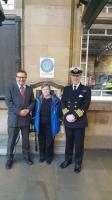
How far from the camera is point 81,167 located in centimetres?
460

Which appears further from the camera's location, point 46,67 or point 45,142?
point 46,67

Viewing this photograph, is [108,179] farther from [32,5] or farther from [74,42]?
[32,5]

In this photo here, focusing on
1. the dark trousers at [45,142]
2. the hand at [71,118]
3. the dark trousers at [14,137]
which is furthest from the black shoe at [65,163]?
the hand at [71,118]

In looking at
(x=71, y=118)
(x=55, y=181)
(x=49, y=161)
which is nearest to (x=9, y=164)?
(x=49, y=161)

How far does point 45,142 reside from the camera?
4758mm

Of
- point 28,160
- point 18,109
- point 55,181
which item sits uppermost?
point 18,109

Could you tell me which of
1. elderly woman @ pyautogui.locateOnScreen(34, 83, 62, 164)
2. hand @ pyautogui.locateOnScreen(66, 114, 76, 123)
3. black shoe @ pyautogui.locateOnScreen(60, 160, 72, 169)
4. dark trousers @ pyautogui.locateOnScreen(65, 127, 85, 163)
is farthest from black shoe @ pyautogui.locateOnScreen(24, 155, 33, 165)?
hand @ pyautogui.locateOnScreen(66, 114, 76, 123)

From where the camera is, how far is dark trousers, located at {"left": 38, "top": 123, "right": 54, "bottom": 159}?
4.65m

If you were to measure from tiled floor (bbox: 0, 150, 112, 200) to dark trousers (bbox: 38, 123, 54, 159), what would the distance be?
175 mm

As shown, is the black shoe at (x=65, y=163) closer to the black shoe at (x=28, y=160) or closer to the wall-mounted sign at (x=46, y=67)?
the black shoe at (x=28, y=160)

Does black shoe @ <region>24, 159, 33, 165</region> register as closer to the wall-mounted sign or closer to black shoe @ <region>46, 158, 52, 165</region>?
black shoe @ <region>46, 158, 52, 165</region>

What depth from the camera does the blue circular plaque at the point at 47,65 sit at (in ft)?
16.8

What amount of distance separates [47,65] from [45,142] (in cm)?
146

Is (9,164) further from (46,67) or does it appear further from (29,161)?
(46,67)
